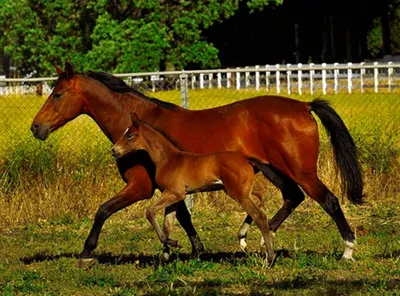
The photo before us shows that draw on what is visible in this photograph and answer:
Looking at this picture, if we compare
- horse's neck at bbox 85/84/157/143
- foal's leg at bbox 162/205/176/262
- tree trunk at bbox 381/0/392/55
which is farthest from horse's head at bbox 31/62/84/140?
tree trunk at bbox 381/0/392/55

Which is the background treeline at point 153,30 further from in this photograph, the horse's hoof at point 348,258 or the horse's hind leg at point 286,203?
the horse's hoof at point 348,258

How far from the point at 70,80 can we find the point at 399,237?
4.53 metres

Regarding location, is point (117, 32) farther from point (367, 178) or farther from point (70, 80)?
point (70, 80)

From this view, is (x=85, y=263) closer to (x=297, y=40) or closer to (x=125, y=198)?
(x=125, y=198)

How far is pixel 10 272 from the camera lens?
10852 mm

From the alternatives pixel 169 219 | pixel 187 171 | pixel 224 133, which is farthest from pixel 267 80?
pixel 187 171

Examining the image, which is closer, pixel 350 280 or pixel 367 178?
pixel 350 280

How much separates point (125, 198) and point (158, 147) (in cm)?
71

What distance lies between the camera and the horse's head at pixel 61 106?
11508 mm

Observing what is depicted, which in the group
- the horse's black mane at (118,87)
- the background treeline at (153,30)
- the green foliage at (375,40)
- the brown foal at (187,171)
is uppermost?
the horse's black mane at (118,87)

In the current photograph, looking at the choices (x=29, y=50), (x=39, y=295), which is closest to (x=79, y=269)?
(x=39, y=295)

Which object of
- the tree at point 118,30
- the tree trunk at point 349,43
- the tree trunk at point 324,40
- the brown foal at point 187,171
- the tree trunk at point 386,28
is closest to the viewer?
the brown foal at point 187,171

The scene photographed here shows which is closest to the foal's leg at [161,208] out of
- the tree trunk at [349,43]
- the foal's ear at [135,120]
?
the foal's ear at [135,120]

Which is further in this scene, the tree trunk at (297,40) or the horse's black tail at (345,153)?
the tree trunk at (297,40)
